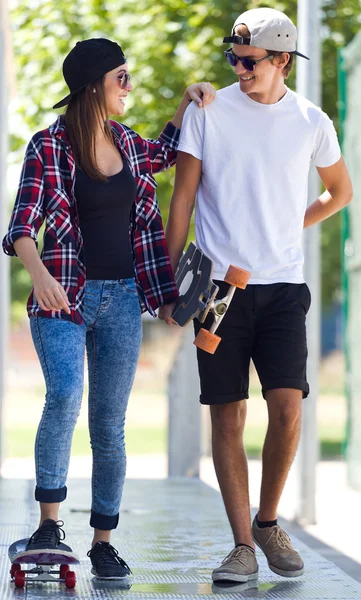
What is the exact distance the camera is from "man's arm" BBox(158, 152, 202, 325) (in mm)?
4379

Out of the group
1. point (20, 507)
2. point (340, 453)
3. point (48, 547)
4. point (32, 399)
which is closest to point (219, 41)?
point (340, 453)

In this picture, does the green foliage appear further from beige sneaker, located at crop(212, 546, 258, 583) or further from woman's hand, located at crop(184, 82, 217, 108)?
beige sneaker, located at crop(212, 546, 258, 583)

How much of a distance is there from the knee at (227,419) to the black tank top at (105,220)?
66cm

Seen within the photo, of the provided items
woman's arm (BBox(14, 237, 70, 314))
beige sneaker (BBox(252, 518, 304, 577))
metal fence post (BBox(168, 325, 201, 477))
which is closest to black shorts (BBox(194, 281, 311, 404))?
beige sneaker (BBox(252, 518, 304, 577))

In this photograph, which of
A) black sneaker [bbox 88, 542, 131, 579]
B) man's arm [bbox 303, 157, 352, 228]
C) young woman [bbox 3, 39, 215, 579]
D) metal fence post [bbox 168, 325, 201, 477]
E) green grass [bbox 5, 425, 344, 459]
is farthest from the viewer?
green grass [bbox 5, 425, 344, 459]

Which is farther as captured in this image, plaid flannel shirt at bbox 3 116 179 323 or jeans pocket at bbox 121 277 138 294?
jeans pocket at bbox 121 277 138 294

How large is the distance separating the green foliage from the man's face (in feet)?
31.5

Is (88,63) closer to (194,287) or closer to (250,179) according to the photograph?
(250,179)

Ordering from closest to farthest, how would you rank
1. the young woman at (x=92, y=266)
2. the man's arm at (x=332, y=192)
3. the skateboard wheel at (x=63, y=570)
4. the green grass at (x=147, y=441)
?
the young woman at (x=92, y=266) → the skateboard wheel at (x=63, y=570) → the man's arm at (x=332, y=192) → the green grass at (x=147, y=441)

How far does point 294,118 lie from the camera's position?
4410 mm

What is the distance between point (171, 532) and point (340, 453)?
10940mm

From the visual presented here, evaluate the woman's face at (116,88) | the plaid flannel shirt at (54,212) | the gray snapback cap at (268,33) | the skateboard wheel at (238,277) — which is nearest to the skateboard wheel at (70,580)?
the plaid flannel shirt at (54,212)

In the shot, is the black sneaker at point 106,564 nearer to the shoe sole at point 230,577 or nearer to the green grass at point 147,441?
the shoe sole at point 230,577

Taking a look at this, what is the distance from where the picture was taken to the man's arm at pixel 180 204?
4379mm
